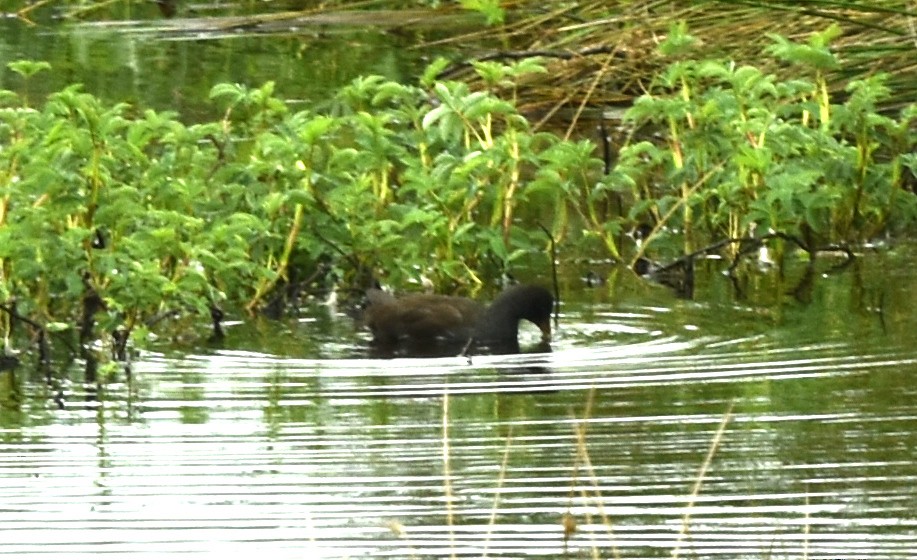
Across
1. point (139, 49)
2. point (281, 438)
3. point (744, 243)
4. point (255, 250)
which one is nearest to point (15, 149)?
point (255, 250)

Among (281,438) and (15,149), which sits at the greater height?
(15,149)

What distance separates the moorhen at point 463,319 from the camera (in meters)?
8.66

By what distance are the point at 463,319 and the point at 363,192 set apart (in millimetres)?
858

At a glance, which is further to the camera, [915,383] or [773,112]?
[773,112]

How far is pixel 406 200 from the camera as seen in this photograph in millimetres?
10781

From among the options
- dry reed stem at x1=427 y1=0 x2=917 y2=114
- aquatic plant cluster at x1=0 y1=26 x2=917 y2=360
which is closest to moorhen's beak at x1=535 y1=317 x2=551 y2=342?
aquatic plant cluster at x1=0 y1=26 x2=917 y2=360

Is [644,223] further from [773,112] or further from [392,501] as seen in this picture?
[392,501]

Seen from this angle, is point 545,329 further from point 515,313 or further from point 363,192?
point 363,192

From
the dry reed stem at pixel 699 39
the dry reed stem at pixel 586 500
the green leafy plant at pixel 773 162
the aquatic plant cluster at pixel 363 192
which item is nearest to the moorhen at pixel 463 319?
the aquatic plant cluster at pixel 363 192

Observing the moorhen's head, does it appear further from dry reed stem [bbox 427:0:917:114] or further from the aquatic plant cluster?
dry reed stem [bbox 427:0:917:114]

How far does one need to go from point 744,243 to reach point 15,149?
3000mm

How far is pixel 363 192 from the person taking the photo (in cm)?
943

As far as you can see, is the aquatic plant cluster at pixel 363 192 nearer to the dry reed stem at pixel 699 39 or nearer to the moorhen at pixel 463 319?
the moorhen at pixel 463 319

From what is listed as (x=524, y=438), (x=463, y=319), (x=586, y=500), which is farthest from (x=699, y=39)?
(x=586, y=500)
